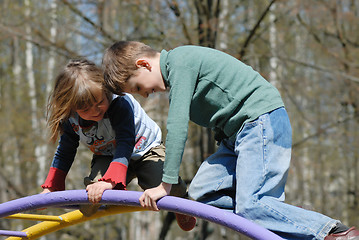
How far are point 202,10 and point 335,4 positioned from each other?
89.3 inches

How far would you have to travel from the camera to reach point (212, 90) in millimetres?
2172

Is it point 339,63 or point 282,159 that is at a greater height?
point 339,63

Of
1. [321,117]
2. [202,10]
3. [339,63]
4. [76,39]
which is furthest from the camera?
[321,117]

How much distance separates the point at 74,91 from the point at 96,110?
0.46ft

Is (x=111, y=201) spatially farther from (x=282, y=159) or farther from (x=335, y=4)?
(x=335, y=4)

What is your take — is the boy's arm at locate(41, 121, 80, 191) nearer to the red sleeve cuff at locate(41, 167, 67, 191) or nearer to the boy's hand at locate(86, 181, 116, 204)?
the red sleeve cuff at locate(41, 167, 67, 191)

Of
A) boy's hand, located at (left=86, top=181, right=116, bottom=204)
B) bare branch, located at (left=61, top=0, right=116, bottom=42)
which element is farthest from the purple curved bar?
bare branch, located at (left=61, top=0, right=116, bottom=42)

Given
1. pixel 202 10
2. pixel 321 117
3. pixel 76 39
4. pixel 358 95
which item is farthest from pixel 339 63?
pixel 321 117

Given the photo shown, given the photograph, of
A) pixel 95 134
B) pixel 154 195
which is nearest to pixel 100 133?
pixel 95 134

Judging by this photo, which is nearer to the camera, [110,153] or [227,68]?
[227,68]

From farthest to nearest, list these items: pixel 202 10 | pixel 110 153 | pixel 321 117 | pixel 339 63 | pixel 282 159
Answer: pixel 321 117, pixel 339 63, pixel 202 10, pixel 110 153, pixel 282 159

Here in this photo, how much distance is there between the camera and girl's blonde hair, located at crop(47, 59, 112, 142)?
7.73 feet

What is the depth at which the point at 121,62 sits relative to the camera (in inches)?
87.7

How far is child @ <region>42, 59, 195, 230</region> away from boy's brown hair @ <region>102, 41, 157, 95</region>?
0.15 metres
